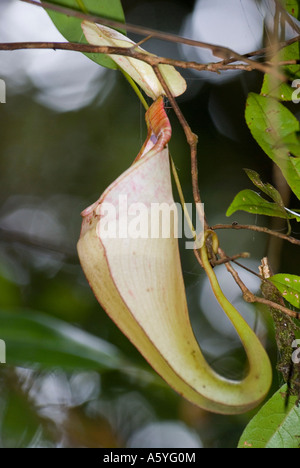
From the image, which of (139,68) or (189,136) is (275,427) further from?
(139,68)

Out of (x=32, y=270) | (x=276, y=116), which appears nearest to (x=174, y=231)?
(x=276, y=116)

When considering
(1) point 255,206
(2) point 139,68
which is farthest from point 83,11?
(1) point 255,206

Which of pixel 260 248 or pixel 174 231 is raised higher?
pixel 174 231

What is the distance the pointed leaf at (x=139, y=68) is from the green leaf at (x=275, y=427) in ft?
1.60

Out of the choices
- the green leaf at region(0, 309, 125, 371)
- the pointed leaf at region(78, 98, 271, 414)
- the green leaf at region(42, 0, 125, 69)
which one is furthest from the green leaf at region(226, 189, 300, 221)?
the green leaf at region(0, 309, 125, 371)

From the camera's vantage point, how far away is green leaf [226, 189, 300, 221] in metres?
0.63

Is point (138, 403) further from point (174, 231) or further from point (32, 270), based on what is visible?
point (174, 231)

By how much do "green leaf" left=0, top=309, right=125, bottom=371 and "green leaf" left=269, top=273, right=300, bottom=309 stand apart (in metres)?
0.49

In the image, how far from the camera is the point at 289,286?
619 mm

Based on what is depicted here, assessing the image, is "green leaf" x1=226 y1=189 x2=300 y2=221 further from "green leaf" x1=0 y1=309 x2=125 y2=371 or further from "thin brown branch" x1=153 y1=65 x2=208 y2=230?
"green leaf" x1=0 y1=309 x2=125 y2=371

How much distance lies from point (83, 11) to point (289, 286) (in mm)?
531
